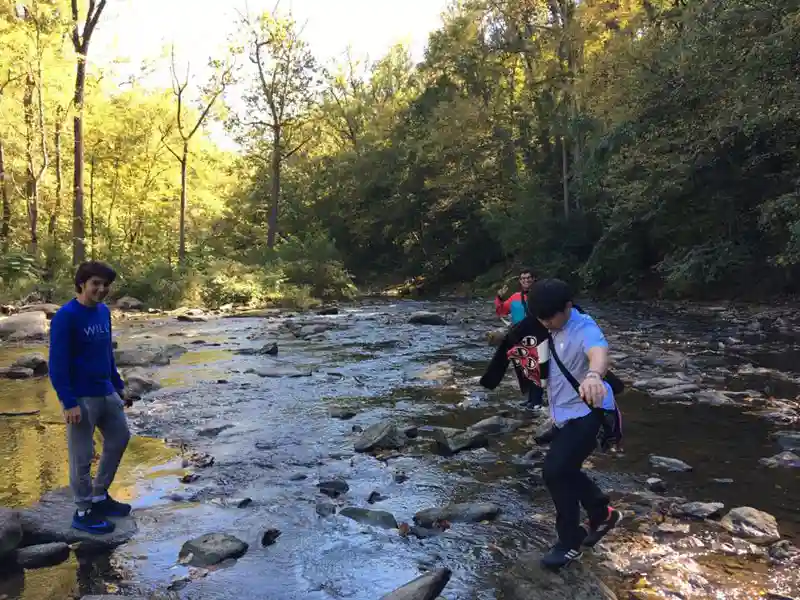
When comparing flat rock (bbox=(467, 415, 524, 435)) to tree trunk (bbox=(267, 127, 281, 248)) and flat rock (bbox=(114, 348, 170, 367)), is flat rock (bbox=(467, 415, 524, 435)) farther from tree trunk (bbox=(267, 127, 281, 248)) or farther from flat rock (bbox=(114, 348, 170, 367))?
tree trunk (bbox=(267, 127, 281, 248))

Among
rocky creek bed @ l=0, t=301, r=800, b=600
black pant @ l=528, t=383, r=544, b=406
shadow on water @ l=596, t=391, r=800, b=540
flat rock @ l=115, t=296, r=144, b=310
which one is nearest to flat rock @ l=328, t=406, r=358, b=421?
rocky creek bed @ l=0, t=301, r=800, b=600

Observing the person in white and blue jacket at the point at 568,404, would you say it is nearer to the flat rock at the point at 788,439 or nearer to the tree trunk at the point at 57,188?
the flat rock at the point at 788,439

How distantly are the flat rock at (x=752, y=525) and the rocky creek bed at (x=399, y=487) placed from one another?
0.02 m

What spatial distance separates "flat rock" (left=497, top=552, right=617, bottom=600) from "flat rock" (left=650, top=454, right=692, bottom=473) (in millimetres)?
2537

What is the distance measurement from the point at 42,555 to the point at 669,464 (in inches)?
219

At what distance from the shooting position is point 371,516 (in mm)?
5531

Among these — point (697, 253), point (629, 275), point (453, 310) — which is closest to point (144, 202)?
point (453, 310)

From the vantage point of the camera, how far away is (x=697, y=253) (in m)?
21.0

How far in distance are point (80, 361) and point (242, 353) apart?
10142 millimetres

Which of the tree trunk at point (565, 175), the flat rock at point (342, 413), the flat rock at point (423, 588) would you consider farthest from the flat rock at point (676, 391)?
the tree trunk at point (565, 175)

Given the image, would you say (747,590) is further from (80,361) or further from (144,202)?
(144,202)

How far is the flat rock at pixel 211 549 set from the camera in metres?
4.75

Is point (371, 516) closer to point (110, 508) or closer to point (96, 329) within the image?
point (110, 508)

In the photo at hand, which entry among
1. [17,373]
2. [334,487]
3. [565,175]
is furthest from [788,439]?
[565,175]
